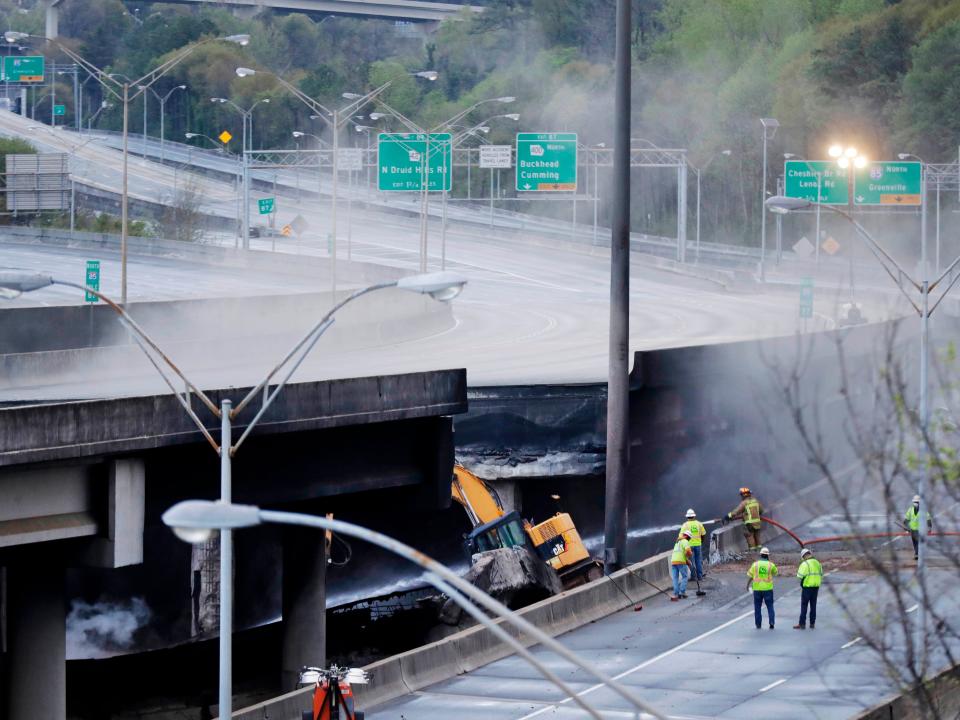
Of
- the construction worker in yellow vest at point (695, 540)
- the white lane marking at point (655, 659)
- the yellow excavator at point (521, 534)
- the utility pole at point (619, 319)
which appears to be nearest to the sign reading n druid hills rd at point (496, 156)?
the yellow excavator at point (521, 534)

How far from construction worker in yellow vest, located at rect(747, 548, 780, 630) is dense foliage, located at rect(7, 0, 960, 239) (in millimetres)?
79749

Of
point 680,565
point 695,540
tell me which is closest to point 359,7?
point 695,540

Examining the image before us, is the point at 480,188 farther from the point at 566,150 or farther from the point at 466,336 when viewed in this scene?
the point at 466,336

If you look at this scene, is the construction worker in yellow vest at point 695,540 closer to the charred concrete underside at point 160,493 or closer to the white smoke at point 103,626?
the charred concrete underside at point 160,493

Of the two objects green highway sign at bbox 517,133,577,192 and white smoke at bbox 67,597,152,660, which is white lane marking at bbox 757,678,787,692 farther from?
green highway sign at bbox 517,133,577,192

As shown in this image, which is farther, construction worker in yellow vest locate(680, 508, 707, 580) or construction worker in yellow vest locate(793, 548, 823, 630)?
construction worker in yellow vest locate(680, 508, 707, 580)

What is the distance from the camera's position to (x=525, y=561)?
29.7 metres

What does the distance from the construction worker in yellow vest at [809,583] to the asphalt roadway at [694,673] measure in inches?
9.4

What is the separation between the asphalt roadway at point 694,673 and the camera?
21344 millimetres

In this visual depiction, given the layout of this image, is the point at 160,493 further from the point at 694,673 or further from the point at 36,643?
the point at 694,673

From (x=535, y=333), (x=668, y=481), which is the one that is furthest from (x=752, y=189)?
(x=668, y=481)

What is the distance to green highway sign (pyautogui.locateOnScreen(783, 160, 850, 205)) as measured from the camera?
76.7 m

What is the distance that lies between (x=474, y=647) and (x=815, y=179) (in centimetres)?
5818

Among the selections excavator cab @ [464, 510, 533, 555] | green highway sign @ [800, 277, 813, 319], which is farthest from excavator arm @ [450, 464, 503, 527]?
green highway sign @ [800, 277, 813, 319]
